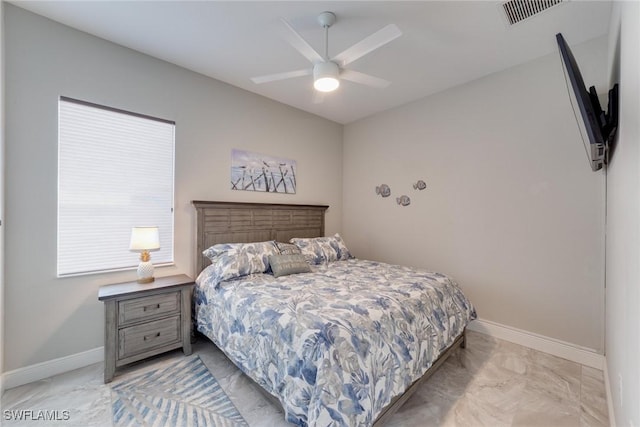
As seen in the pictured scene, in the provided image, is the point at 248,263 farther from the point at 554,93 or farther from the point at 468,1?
the point at 554,93

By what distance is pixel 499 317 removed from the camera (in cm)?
300

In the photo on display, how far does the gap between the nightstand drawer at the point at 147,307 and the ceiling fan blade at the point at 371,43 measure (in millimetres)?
2495

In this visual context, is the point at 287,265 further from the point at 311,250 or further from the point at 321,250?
the point at 321,250

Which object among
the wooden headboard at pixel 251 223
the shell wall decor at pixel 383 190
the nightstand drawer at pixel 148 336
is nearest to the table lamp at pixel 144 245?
the nightstand drawer at pixel 148 336

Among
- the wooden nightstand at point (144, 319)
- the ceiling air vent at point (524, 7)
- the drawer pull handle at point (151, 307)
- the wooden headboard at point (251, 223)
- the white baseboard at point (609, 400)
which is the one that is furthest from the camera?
the wooden headboard at point (251, 223)

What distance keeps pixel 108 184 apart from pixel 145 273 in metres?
0.90

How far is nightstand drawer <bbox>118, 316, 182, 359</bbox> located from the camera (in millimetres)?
2211

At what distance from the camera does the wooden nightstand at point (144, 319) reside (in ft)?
7.02

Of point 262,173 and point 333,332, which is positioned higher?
point 262,173

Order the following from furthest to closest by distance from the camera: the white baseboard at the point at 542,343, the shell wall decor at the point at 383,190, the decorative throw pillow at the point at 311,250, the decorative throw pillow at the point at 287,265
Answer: the shell wall decor at the point at 383,190 → the decorative throw pillow at the point at 311,250 → the decorative throw pillow at the point at 287,265 → the white baseboard at the point at 542,343

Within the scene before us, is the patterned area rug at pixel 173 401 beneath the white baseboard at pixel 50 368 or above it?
beneath

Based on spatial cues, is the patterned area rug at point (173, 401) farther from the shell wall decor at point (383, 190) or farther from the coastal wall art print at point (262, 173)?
the shell wall decor at point (383, 190)

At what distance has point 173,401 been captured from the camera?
194cm

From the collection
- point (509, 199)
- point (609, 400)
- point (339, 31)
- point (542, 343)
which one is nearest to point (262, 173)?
point (339, 31)
